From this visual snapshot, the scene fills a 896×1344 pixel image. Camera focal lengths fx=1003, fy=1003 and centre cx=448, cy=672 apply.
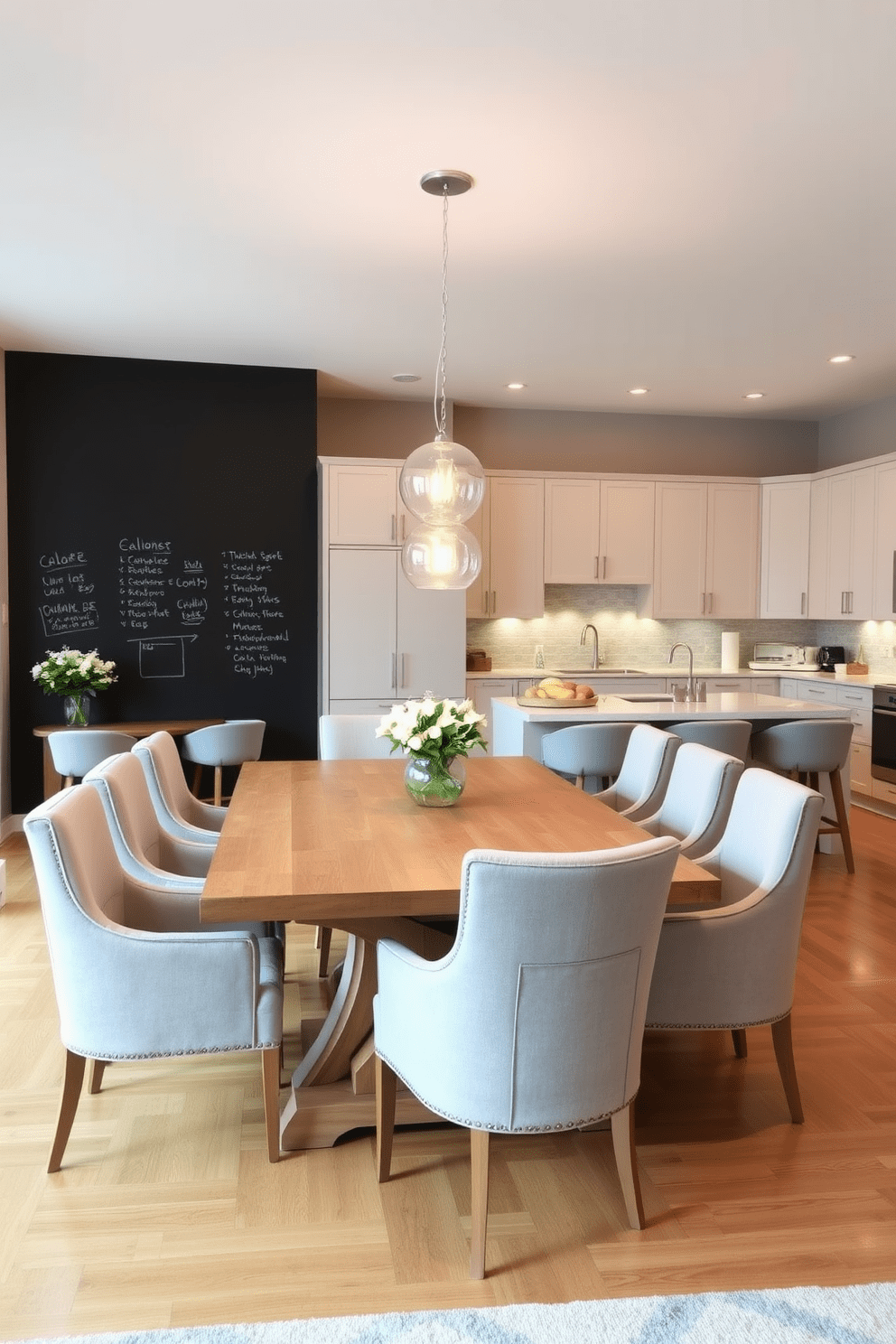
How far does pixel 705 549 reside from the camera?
7.43m

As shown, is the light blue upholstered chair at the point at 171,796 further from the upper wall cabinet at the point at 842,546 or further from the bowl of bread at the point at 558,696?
the upper wall cabinet at the point at 842,546

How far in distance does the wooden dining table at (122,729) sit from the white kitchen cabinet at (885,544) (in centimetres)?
431

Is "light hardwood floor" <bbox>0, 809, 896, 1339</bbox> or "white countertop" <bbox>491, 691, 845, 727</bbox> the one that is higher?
"white countertop" <bbox>491, 691, 845, 727</bbox>

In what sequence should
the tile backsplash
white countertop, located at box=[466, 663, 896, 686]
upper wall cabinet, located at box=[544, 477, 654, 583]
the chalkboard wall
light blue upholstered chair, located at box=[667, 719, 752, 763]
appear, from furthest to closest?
the tile backsplash
upper wall cabinet, located at box=[544, 477, 654, 583]
white countertop, located at box=[466, 663, 896, 686]
the chalkboard wall
light blue upholstered chair, located at box=[667, 719, 752, 763]

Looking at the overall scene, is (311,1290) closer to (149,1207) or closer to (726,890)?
(149,1207)

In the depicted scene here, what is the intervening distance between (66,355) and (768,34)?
4.55 metres

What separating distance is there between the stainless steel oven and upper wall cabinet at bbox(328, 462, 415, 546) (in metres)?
3.11

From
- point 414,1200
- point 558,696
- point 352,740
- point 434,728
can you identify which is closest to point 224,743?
point 352,740

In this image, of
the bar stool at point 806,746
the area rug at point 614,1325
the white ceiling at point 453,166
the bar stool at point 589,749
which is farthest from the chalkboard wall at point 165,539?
the area rug at point 614,1325

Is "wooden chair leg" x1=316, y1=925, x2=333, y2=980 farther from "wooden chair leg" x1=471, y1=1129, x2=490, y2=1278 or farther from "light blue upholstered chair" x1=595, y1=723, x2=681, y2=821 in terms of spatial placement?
"wooden chair leg" x1=471, y1=1129, x2=490, y2=1278

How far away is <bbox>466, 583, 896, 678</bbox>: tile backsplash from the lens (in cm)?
743

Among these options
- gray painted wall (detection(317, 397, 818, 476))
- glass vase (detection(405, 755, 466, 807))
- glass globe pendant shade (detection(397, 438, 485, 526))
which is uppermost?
gray painted wall (detection(317, 397, 818, 476))

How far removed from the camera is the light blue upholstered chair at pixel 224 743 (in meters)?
5.31

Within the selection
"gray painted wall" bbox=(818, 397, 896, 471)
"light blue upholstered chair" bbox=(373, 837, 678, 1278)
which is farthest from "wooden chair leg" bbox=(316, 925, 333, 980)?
"gray painted wall" bbox=(818, 397, 896, 471)
